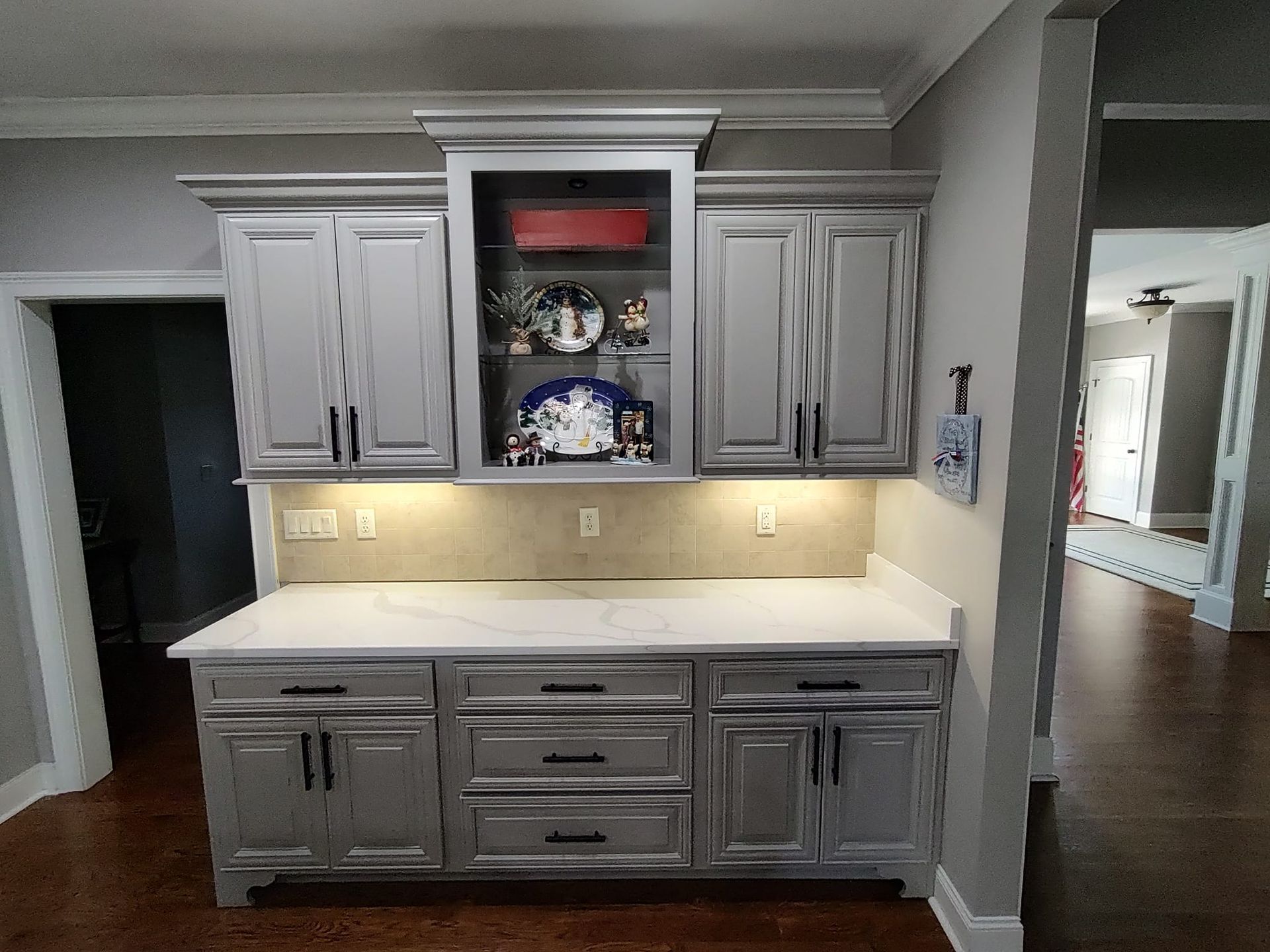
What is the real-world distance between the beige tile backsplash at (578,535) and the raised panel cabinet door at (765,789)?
2.19 ft

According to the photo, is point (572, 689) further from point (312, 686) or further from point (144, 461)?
point (144, 461)

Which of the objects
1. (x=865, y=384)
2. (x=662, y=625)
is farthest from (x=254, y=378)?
(x=865, y=384)

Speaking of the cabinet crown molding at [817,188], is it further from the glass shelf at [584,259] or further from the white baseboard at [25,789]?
the white baseboard at [25,789]

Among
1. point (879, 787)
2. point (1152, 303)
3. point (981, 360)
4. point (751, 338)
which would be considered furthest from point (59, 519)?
point (1152, 303)

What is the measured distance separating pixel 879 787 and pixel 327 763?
176 cm

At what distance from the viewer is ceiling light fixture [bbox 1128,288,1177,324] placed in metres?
5.77

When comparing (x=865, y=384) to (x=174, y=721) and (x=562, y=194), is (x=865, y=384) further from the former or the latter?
(x=174, y=721)

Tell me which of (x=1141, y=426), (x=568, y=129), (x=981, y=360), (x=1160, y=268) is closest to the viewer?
(x=981, y=360)

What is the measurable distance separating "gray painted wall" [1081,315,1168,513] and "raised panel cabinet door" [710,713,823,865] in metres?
7.80

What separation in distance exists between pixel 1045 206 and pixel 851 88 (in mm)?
999

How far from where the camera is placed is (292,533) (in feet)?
7.66

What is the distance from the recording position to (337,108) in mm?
2115

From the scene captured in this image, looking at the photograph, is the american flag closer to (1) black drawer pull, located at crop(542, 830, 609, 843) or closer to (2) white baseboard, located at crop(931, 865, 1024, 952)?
(2) white baseboard, located at crop(931, 865, 1024, 952)

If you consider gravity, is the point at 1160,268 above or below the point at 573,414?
above
